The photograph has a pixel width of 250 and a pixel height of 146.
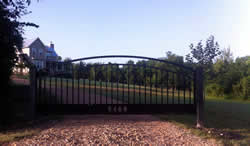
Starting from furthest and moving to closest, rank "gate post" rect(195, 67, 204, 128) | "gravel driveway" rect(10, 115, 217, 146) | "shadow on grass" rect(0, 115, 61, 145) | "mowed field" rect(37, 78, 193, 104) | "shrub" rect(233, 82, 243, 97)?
1. "shrub" rect(233, 82, 243, 97)
2. "mowed field" rect(37, 78, 193, 104)
3. "gate post" rect(195, 67, 204, 128)
4. "shadow on grass" rect(0, 115, 61, 145)
5. "gravel driveway" rect(10, 115, 217, 146)

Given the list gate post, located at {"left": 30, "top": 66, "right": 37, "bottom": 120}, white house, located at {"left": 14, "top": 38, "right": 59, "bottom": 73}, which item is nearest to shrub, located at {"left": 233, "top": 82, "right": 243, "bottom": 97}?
white house, located at {"left": 14, "top": 38, "right": 59, "bottom": 73}

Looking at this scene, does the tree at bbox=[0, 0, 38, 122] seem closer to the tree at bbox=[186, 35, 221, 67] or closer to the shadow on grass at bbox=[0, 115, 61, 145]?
the shadow on grass at bbox=[0, 115, 61, 145]

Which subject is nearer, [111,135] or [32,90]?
[111,135]

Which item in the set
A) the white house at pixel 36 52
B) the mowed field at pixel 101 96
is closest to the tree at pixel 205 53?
the mowed field at pixel 101 96

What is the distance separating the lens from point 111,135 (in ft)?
13.2

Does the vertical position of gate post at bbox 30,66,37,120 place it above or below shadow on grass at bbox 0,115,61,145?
above

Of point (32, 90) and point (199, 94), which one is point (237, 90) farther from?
point (32, 90)

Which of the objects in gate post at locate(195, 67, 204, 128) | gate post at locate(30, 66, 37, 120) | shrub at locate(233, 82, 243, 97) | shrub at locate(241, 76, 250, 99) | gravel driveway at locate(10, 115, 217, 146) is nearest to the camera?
gravel driveway at locate(10, 115, 217, 146)

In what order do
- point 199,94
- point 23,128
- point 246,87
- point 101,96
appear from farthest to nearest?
point 246,87, point 101,96, point 199,94, point 23,128

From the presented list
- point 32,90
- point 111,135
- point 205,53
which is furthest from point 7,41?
point 205,53

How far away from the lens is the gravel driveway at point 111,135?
12.2ft

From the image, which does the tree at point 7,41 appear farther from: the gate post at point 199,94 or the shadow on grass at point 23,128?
the gate post at point 199,94

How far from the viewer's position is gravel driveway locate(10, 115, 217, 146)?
371 cm

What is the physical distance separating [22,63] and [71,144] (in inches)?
119
